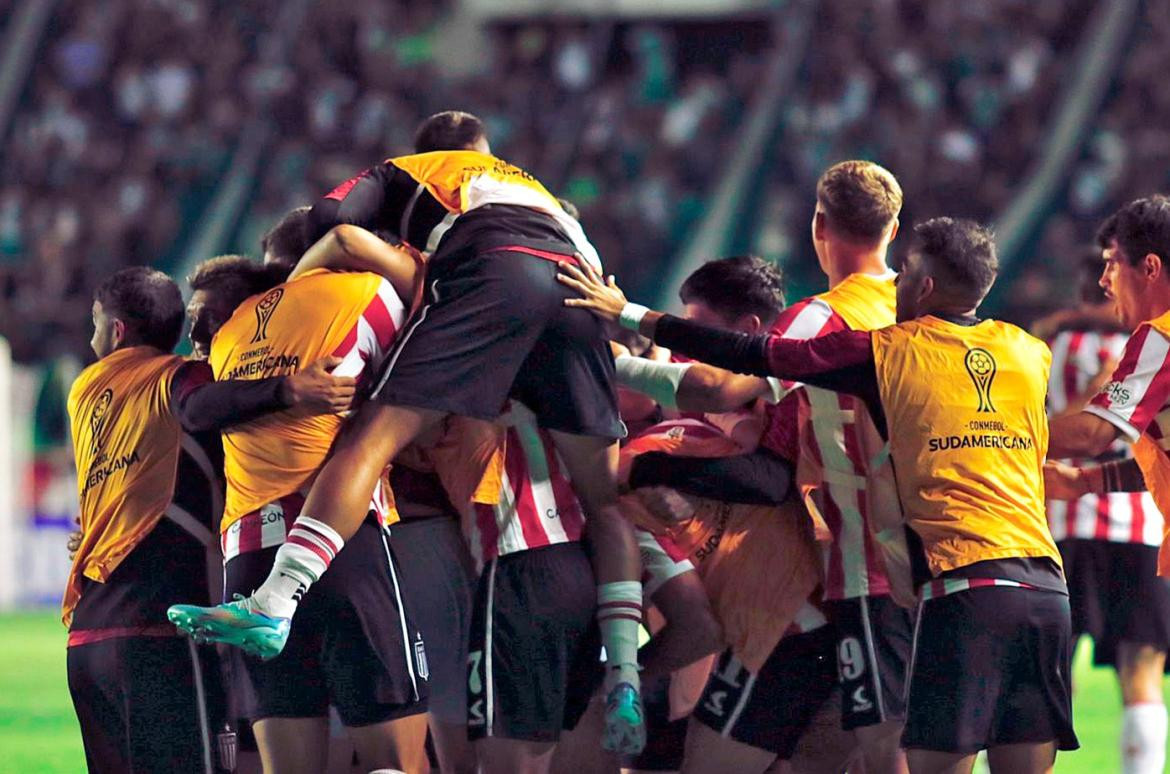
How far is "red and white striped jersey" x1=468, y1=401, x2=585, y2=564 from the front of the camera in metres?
5.02

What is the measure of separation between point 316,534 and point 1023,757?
1.87m

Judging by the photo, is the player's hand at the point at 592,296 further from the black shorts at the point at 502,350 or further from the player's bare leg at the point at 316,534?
the player's bare leg at the point at 316,534

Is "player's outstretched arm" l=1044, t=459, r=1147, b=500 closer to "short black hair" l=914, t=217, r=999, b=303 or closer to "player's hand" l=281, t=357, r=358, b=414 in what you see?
"short black hair" l=914, t=217, r=999, b=303

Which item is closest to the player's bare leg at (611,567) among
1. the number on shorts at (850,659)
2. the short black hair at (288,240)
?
the number on shorts at (850,659)

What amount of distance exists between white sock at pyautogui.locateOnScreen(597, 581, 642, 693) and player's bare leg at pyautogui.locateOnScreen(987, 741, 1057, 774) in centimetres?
98

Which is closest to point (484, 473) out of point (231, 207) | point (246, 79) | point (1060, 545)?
point (1060, 545)

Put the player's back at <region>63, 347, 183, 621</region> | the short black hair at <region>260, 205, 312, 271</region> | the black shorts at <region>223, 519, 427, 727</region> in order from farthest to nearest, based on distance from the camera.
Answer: the short black hair at <region>260, 205, 312, 271</region>, the player's back at <region>63, 347, 183, 621</region>, the black shorts at <region>223, 519, 427, 727</region>

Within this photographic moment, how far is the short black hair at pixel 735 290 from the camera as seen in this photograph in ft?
18.0

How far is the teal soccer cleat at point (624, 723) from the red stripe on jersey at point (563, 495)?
471 millimetres

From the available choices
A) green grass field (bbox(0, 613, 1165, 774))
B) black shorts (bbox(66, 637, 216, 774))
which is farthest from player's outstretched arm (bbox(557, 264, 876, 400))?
green grass field (bbox(0, 613, 1165, 774))

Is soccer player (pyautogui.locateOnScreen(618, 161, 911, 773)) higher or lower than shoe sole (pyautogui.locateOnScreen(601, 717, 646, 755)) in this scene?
higher

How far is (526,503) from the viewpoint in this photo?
199 inches

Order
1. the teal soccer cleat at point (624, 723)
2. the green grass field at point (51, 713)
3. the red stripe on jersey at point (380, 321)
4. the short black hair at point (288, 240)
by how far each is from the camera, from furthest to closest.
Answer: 1. the green grass field at point (51, 713)
2. the short black hair at point (288, 240)
3. the red stripe on jersey at point (380, 321)
4. the teal soccer cleat at point (624, 723)

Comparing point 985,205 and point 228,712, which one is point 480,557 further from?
point 985,205
